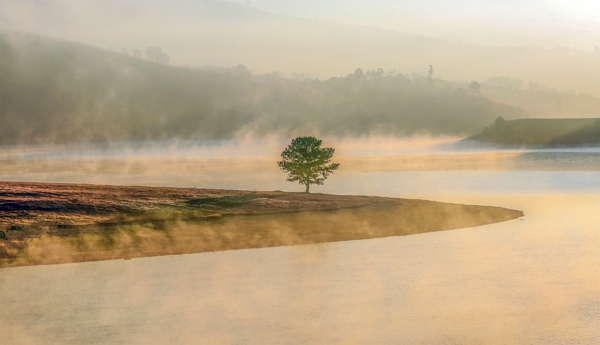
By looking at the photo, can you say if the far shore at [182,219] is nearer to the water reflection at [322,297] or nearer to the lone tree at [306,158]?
the water reflection at [322,297]

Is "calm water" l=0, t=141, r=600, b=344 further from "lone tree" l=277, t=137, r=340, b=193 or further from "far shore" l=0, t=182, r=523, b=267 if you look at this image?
→ "lone tree" l=277, t=137, r=340, b=193

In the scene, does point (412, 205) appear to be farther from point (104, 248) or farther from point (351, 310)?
point (351, 310)

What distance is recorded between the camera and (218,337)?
1042 inches

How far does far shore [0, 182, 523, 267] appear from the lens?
4475cm

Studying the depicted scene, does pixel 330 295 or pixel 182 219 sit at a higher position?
pixel 182 219

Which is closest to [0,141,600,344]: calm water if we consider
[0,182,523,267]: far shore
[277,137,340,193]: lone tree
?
[0,182,523,267]: far shore

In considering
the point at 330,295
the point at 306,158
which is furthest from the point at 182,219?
the point at 306,158

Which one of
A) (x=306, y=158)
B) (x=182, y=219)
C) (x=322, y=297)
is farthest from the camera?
(x=306, y=158)

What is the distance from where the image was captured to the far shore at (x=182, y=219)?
44750mm

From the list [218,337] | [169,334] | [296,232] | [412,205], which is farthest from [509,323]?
[412,205]

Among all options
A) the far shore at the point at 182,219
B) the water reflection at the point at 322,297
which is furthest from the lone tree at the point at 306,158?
the water reflection at the point at 322,297

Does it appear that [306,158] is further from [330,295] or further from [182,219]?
[330,295]

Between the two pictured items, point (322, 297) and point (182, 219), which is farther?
point (182, 219)

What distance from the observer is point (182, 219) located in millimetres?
53531
